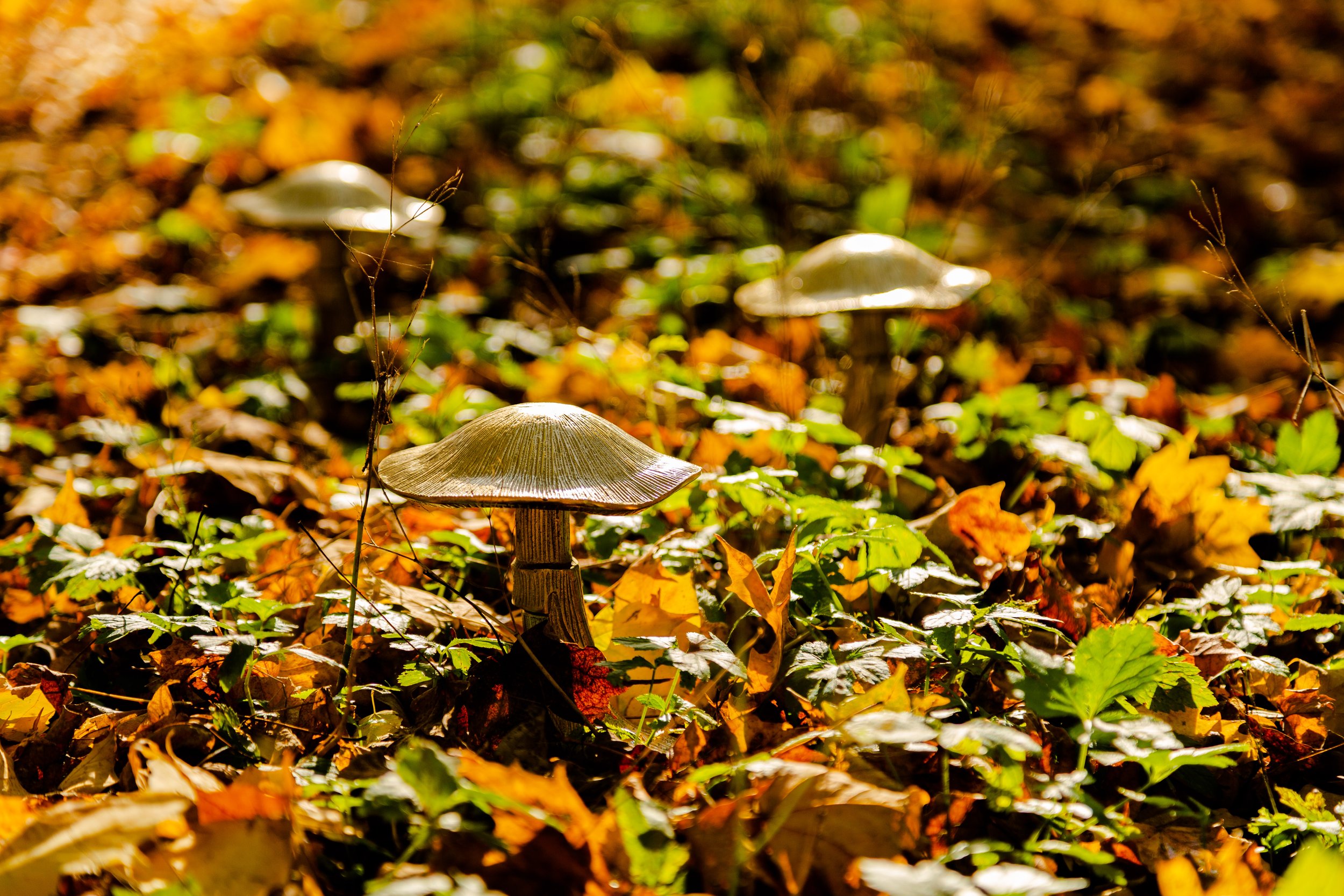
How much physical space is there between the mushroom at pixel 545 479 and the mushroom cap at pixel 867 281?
4.42 feet

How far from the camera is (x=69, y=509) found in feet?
7.74

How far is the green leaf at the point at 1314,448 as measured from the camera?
2.51m

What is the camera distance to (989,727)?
1.42 m

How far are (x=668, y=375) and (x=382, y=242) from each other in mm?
2445

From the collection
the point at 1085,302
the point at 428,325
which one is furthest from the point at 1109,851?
the point at 1085,302

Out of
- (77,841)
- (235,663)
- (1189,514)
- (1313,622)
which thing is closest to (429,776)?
(77,841)

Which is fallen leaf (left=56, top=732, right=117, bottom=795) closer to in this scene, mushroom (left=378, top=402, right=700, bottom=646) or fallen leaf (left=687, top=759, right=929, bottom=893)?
mushroom (left=378, top=402, right=700, bottom=646)

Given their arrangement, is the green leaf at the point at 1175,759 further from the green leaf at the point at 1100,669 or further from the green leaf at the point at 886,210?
the green leaf at the point at 886,210

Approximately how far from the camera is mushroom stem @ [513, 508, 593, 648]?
1.86m

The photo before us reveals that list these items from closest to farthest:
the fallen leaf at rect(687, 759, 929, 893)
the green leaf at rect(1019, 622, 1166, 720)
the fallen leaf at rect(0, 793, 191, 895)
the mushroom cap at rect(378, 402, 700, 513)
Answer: the fallen leaf at rect(0, 793, 191, 895), the fallen leaf at rect(687, 759, 929, 893), the green leaf at rect(1019, 622, 1166, 720), the mushroom cap at rect(378, 402, 700, 513)

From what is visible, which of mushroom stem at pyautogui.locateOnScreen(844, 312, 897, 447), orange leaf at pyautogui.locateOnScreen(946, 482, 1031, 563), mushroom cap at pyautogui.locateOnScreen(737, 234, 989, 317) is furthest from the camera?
mushroom stem at pyautogui.locateOnScreen(844, 312, 897, 447)

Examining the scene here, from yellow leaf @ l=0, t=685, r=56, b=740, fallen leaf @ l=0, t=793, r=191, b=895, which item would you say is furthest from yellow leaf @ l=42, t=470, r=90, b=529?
fallen leaf @ l=0, t=793, r=191, b=895

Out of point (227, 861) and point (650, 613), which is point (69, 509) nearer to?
point (227, 861)

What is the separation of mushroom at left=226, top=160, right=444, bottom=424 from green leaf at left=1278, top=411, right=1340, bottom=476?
3142 mm
